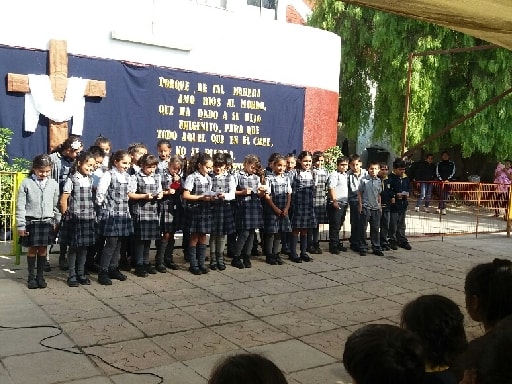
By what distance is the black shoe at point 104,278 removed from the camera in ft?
20.9

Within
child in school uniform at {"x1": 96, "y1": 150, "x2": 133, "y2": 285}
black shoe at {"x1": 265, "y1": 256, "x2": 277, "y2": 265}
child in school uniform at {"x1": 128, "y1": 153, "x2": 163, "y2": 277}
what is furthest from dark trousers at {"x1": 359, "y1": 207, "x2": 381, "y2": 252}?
child in school uniform at {"x1": 96, "y1": 150, "x2": 133, "y2": 285}

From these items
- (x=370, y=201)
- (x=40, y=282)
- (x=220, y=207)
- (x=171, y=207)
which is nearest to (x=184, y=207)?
(x=171, y=207)

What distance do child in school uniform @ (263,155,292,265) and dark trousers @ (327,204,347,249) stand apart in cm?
93

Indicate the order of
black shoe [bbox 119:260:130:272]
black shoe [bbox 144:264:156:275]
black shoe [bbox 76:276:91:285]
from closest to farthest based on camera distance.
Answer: black shoe [bbox 76:276:91:285]
black shoe [bbox 144:264:156:275]
black shoe [bbox 119:260:130:272]

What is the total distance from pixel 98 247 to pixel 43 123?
3067mm

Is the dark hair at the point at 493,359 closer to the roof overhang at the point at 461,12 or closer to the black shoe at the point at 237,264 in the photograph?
the roof overhang at the point at 461,12

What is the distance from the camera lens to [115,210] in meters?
6.49

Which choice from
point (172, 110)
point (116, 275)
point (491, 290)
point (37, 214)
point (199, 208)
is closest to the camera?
point (491, 290)

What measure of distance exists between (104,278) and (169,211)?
1191 mm

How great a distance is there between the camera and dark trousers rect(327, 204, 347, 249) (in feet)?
28.2

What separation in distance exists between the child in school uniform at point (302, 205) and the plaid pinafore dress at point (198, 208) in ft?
4.77

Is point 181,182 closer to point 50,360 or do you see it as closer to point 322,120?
point 50,360

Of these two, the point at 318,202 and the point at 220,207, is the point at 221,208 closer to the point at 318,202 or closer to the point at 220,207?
the point at 220,207

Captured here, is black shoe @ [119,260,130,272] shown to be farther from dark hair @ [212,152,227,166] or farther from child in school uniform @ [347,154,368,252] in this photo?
child in school uniform @ [347,154,368,252]
